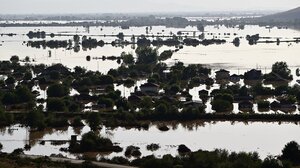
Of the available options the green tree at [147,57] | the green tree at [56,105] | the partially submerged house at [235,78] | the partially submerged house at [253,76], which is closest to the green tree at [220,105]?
the green tree at [56,105]

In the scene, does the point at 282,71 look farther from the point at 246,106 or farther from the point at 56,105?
the point at 56,105

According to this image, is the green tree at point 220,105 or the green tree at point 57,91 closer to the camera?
the green tree at point 220,105

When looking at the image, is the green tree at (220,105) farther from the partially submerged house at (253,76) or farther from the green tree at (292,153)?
the partially submerged house at (253,76)

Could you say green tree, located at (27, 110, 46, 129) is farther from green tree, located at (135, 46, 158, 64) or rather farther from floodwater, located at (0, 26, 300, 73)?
green tree, located at (135, 46, 158, 64)

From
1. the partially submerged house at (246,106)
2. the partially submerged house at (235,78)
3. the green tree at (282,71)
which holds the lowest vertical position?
the partially submerged house at (246,106)

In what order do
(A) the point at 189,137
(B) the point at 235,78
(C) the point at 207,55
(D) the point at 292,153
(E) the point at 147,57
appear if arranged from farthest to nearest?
(C) the point at 207,55 < (E) the point at 147,57 < (B) the point at 235,78 < (A) the point at 189,137 < (D) the point at 292,153

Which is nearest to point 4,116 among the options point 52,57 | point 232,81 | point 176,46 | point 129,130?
point 129,130

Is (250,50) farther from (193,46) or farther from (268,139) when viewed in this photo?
(268,139)

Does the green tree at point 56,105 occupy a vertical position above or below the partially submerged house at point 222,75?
below

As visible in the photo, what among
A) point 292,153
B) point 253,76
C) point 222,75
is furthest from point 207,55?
point 292,153
